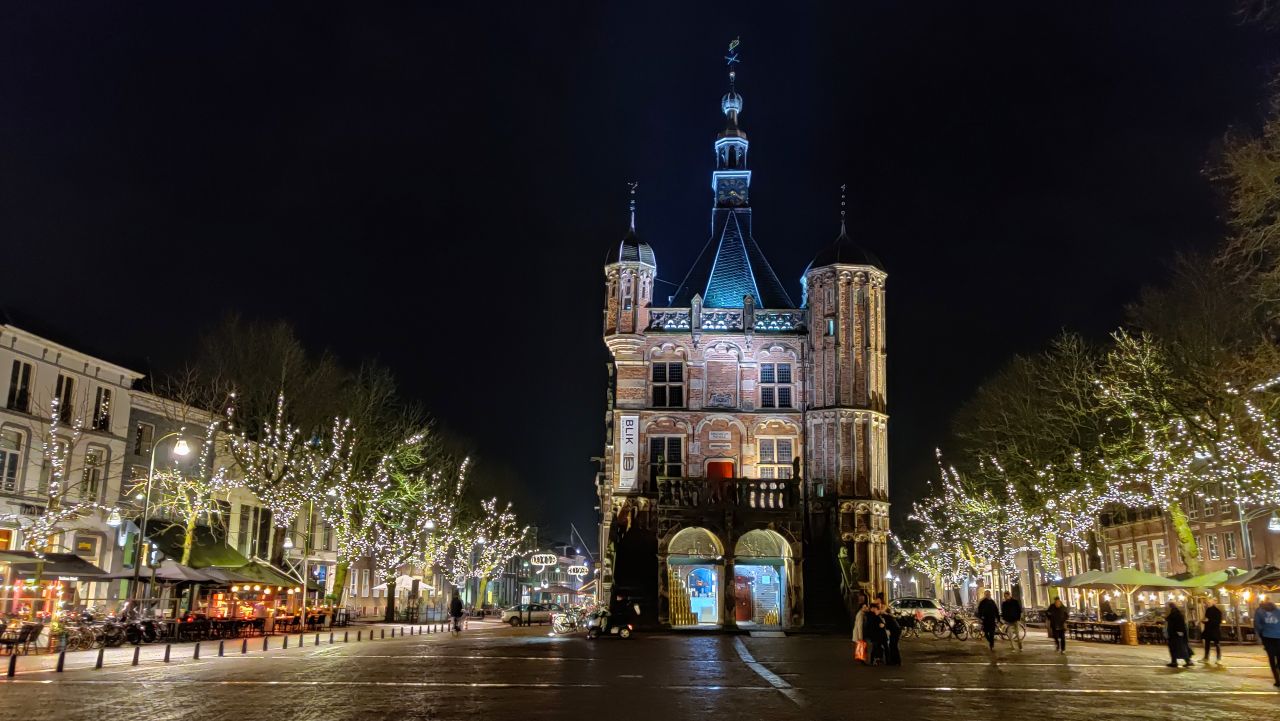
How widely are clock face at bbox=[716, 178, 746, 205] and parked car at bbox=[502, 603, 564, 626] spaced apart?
994 inches

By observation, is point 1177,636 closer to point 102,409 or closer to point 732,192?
point 102,409

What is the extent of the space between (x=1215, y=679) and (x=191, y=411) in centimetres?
3939

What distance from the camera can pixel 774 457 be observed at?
49.9 meters

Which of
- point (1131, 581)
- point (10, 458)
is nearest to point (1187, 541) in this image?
point (1131, 581)

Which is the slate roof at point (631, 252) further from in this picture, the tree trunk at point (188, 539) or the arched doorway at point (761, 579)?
the tree trunk at point (188, 539)

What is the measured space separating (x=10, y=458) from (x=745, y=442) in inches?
1232

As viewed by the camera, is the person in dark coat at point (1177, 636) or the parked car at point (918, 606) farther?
the parked car at point (918, 606)

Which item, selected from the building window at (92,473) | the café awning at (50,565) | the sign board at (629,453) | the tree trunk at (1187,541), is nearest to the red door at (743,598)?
the sign board at (629,453)

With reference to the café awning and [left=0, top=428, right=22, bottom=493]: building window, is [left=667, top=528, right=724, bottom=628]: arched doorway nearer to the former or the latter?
the café awning

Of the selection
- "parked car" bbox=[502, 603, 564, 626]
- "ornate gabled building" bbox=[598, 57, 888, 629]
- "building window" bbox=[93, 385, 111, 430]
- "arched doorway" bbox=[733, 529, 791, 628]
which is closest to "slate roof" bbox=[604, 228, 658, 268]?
"ornate gabled building" bbox=[598, 57, 888, 629]

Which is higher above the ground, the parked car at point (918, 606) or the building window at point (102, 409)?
the building window at point (102, 409)

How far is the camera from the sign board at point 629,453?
4841 cm

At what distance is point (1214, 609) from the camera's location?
2328 cm

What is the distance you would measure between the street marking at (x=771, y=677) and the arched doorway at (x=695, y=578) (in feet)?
53.7
